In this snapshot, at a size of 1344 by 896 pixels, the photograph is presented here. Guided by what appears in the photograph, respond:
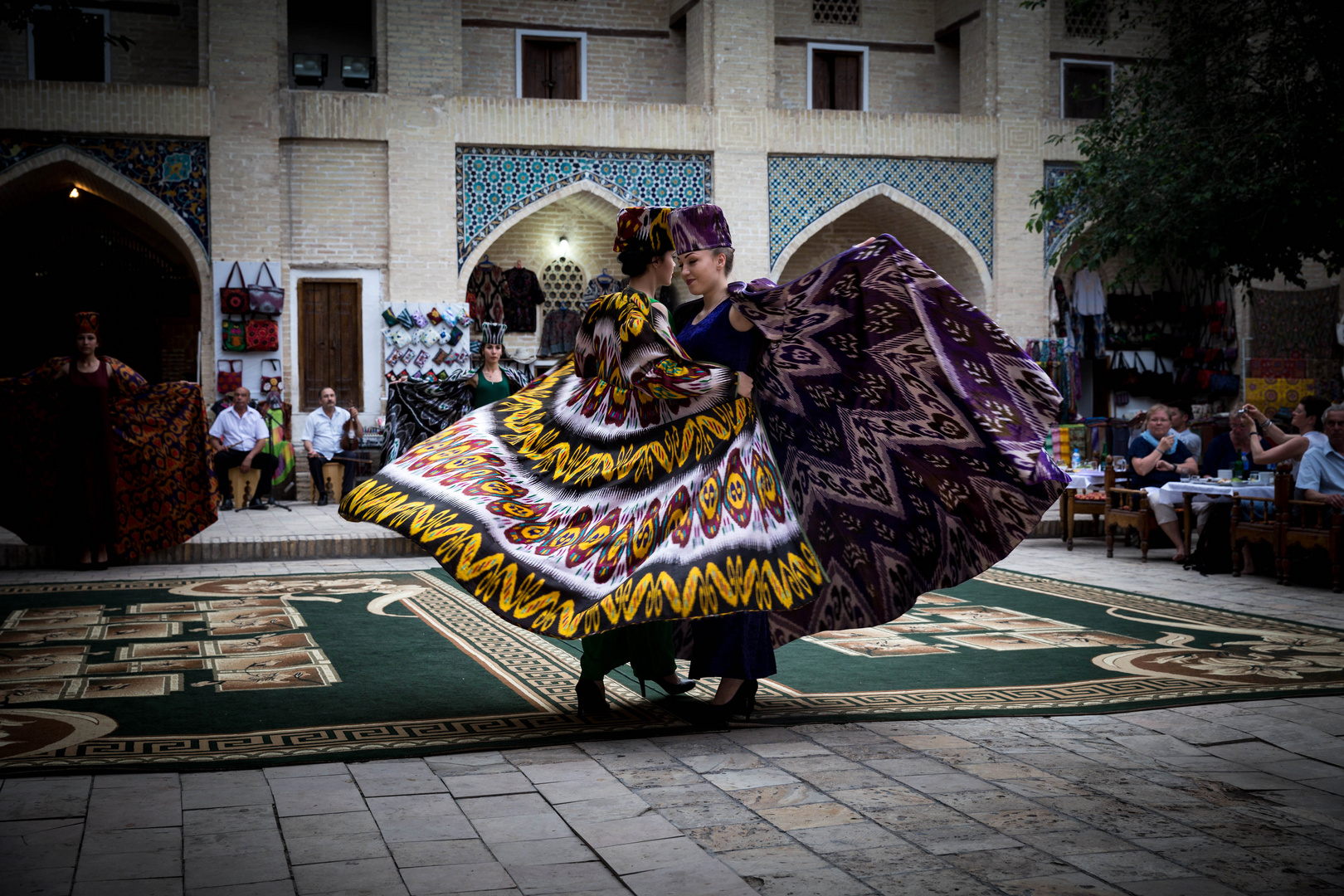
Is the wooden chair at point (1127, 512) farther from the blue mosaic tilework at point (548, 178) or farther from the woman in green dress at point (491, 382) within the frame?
the blue mosaic tilework at point (548, 178)

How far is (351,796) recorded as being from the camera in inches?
110

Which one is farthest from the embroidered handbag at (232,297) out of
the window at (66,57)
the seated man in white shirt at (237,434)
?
the window at (66,57)

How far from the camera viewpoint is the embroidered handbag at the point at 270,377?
1303cm

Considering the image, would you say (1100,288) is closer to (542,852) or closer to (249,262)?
(249,262)

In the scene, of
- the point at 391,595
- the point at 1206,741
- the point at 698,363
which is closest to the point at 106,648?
the point at 391,595

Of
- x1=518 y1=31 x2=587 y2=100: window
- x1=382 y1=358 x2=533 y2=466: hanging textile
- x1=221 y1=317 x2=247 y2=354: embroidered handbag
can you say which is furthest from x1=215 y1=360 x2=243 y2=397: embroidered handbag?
x1=518 y1=31 x2=587 y2=100: window

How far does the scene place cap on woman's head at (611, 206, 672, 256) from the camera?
3.63m

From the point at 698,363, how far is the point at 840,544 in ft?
2.49

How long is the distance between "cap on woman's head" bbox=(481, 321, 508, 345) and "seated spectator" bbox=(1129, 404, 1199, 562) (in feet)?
18.9

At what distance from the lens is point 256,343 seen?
1301 cm

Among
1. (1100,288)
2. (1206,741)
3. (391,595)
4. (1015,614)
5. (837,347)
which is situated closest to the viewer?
(1206,741)

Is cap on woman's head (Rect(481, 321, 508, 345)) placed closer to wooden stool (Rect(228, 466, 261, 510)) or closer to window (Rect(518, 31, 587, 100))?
wooden stool (Rect(228, 466, 261, 510))

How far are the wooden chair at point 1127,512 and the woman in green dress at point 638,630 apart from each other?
18.0ft

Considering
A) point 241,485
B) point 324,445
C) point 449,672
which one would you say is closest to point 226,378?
point 324,445
